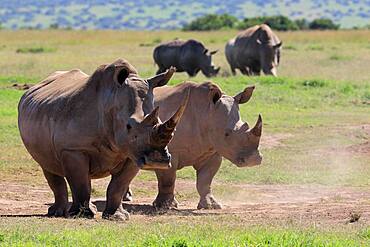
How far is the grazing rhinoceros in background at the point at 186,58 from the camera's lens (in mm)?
35375

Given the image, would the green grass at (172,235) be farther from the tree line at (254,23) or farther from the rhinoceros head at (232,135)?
the tree line at (254,23)

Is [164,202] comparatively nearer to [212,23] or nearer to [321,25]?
[212,23]

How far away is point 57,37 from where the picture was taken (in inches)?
2172

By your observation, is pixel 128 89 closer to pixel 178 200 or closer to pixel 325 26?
pixel 178 200

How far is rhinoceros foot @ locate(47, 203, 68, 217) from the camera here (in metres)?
12.5

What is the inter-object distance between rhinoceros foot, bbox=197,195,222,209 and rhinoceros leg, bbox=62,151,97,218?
234cm

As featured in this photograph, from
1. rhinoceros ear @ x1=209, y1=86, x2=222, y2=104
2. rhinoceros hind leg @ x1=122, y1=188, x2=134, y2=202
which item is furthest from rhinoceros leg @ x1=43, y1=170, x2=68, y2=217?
rhinoceros ear @ x1=209, y1=86, x2=222, y2=104

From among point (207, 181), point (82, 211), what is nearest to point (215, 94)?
point (207, 181)

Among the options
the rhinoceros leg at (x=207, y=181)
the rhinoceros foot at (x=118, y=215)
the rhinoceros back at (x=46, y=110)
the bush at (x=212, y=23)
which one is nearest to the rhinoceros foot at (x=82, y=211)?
the rhinoceros foot at (x=118, y=215)

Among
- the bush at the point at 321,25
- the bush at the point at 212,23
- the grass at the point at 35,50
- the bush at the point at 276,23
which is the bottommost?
the bush at the point at 321,25

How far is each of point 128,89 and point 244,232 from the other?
2238 mm

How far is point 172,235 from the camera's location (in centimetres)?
983

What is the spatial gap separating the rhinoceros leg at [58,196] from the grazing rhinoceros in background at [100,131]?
0.10 meters

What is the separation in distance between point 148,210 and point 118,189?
4.83 ft
